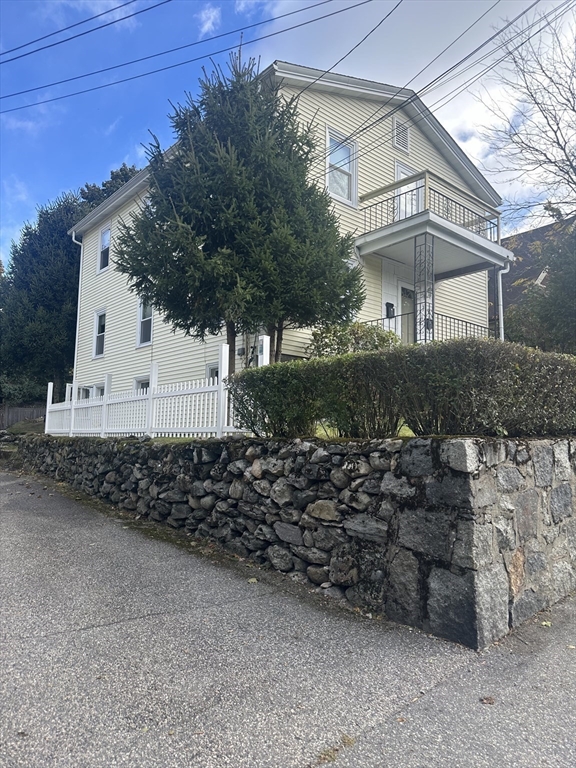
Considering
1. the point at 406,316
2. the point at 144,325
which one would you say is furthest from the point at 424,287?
the point at 144,325

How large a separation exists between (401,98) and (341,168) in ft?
10.3

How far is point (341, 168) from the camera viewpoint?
1273 centimetres

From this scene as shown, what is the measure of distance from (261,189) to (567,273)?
6.15 meters

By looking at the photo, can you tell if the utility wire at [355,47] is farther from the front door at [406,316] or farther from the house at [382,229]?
the front door at [406,316]

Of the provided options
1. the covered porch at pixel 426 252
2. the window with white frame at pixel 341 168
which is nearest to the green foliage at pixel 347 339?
the covered porch at pixel 426 252

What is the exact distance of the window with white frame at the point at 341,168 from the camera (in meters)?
12.5

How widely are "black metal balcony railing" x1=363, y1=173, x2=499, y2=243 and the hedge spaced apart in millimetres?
7934

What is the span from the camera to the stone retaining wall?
3.62 meters

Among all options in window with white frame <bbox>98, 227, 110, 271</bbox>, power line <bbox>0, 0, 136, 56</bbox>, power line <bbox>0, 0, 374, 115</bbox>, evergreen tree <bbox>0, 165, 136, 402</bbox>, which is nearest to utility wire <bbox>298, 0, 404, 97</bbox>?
→ power line <bbox>0, 0, 374, 115</bbox>

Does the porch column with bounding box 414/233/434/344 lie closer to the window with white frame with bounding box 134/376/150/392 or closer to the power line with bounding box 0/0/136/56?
the power line with bounding box 0/0/136/56

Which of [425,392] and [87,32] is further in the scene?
[87,32]

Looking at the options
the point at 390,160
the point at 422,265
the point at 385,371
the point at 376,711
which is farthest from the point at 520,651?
the point at 390,160

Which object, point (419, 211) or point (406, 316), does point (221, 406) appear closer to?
point (406, 316)

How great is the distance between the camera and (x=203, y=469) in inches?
241
